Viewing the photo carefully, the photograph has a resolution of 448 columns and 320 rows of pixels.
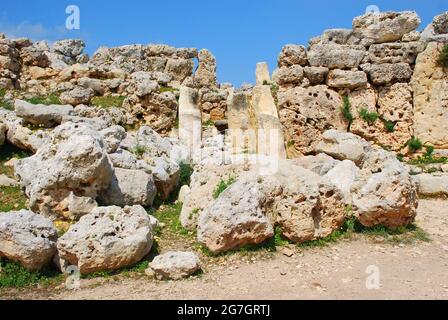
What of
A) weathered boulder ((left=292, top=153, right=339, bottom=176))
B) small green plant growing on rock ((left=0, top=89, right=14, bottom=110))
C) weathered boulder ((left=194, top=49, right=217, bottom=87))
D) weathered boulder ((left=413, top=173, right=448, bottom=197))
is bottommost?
weathered boulder ((left=413, top=173, right=448, bottom=197))

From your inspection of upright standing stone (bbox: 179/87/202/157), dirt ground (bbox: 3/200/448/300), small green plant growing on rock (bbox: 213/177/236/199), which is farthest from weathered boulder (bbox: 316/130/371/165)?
upright standing stone (bbox: 179/87/202/157)

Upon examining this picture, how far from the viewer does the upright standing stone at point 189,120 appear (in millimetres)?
12188

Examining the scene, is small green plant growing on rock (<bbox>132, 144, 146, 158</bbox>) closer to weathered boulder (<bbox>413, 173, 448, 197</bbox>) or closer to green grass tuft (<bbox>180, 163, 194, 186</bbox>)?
green grass tuft (<bbox>180, 163, 194, 186</bbox>)

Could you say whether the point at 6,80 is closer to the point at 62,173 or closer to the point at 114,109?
the point at 114,109

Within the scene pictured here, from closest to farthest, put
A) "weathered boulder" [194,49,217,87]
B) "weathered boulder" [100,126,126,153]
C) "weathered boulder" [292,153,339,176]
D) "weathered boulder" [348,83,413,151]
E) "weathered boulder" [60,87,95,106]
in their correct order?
"weathered boulder" [100,126,126,153], "weathered boulder" [292,153,339,176], "weathered boulder" [348,83,413,151], "weathered boulder" [60,87,95,106], "weathered boulder" [194,49,217,87]

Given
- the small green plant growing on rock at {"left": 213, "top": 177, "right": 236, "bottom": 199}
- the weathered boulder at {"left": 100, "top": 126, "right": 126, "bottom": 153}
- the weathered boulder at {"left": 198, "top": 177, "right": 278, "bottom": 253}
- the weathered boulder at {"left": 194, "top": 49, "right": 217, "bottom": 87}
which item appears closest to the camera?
the weathered boulder at {"left": 198, "top": 177, "right": 278, "bottom": 253}

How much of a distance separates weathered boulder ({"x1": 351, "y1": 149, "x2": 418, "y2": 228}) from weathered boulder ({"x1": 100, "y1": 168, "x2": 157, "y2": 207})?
149 inches

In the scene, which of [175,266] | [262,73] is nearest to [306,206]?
[175,266]

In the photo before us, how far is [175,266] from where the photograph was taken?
17.5 ft

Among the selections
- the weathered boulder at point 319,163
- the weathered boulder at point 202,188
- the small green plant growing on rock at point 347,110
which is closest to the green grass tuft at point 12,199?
the weathered boulder at point 202,188

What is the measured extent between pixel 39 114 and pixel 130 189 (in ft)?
14.3

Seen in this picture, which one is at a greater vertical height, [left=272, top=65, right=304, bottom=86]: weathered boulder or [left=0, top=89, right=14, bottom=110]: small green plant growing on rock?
[left=272, top=65, right=304, bottom=86]: weathered boulder

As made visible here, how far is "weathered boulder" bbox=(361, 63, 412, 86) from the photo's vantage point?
11.6m

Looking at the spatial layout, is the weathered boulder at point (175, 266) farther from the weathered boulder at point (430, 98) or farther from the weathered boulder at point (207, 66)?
the weathered boulder at point (207, 66)
